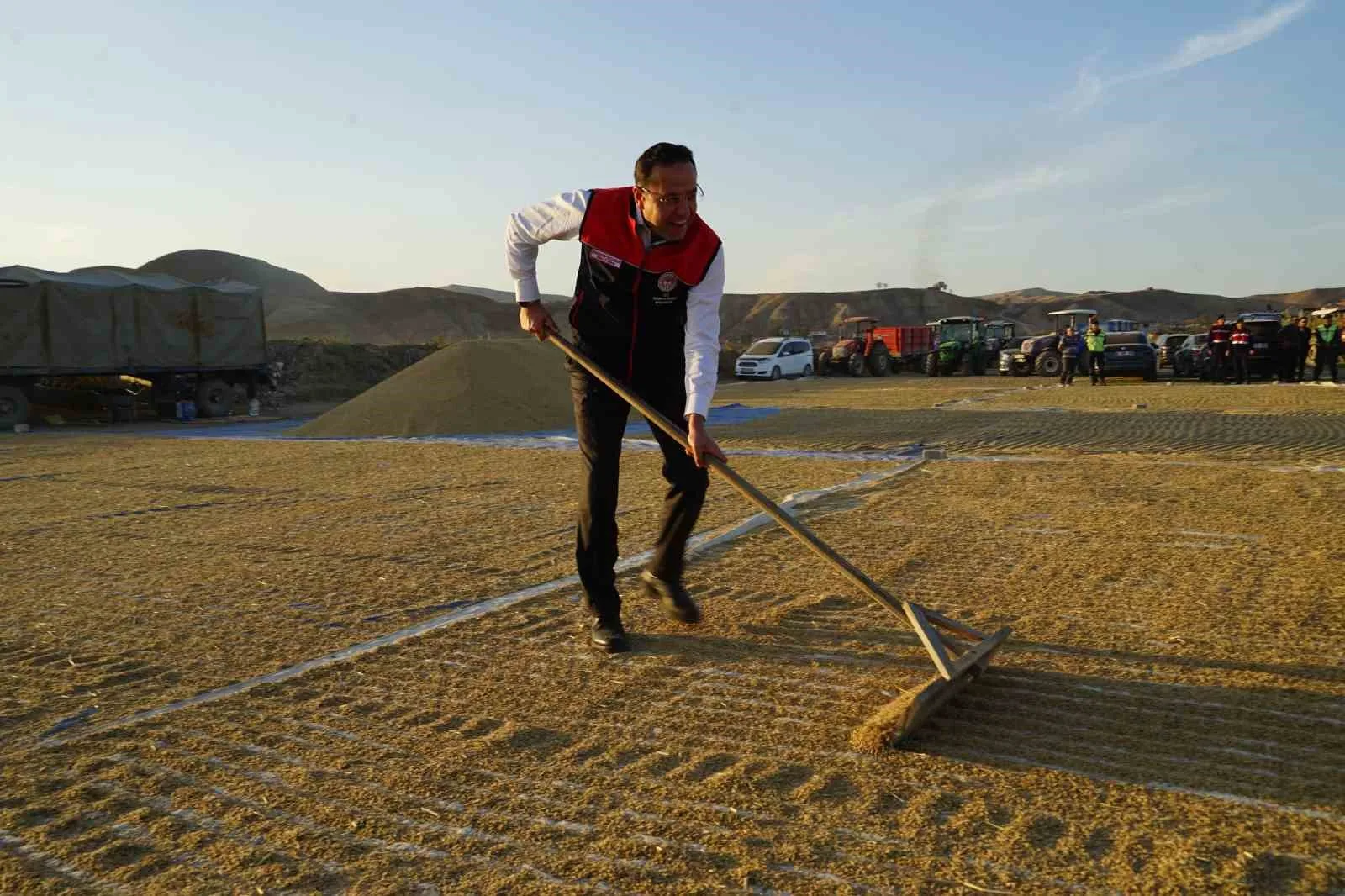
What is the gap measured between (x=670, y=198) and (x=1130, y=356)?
80.1 feet

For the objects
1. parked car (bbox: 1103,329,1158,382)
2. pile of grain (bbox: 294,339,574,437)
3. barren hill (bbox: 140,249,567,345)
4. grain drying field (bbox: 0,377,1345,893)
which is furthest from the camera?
barren hill (bbox: 140,249,567,345)

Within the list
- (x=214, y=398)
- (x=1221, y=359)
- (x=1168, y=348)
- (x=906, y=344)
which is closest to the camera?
(x=214, y=398)

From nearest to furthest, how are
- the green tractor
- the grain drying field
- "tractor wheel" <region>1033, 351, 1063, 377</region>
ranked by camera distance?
1. the grain drying field
2. "tractor wheel" <region>1033, 351, 1063, 377</region>
3. the green tractor

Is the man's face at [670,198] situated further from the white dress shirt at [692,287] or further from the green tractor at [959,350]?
the green tractor at [959,350]

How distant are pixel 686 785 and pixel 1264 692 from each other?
185 cm

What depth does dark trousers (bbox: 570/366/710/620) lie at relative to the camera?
3826 millimetres

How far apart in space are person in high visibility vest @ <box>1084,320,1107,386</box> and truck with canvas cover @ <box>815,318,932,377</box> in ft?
30.1

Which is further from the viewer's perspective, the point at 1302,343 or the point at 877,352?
the point at 877,352

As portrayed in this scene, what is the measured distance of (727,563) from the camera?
5082 mm

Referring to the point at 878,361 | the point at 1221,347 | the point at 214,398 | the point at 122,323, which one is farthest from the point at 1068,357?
the point at 122,323

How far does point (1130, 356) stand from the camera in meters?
25.2

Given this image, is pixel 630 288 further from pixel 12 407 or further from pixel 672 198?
pixel 12 407

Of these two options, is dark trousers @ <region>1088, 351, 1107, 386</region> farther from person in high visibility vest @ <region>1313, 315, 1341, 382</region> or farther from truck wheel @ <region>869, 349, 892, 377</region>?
truck wheel @ <region>869, 349, 892, 377</region>

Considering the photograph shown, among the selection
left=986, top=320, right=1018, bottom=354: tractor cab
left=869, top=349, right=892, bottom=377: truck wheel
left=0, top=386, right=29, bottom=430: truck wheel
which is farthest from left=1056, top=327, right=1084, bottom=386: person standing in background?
left=0, top=386, right=29, bottom=430: truck wheel
